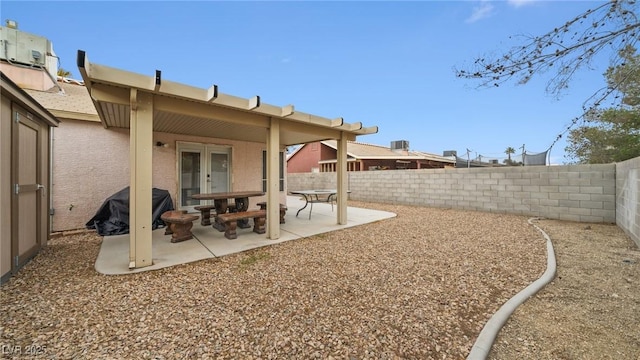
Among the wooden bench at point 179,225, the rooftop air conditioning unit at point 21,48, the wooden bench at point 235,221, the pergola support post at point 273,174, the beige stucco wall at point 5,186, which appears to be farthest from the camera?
the rooftop air conditioning unit at point 21,48

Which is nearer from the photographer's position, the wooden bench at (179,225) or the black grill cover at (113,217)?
the wooden bench at (179,225)

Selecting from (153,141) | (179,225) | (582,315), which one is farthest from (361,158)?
(582,315)

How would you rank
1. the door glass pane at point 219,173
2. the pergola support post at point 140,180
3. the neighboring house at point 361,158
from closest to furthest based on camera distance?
the pergola support post at point 140,180
the door glass pane at point 219,173
the neighboring house at point 361,158

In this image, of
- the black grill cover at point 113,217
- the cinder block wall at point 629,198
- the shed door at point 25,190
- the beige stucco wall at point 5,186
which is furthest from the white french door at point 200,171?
the cinder block wall at point 629,198

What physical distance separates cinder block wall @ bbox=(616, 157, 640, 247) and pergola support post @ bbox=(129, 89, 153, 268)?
7501 mm

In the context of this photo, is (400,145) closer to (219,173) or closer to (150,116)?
(219,173)

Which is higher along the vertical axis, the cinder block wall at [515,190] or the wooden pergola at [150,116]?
the wooden pergola at [150,116]

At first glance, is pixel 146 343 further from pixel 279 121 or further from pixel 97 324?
pixel 279 121

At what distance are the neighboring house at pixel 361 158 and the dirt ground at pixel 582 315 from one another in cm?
1269

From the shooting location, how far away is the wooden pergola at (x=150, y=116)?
2.99m

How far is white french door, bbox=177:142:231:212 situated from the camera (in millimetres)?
6539

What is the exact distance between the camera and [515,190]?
7133mm

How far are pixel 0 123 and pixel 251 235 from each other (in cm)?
354

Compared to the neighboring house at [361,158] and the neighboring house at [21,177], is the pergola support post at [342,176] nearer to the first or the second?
the neighboring house at [21,177]
